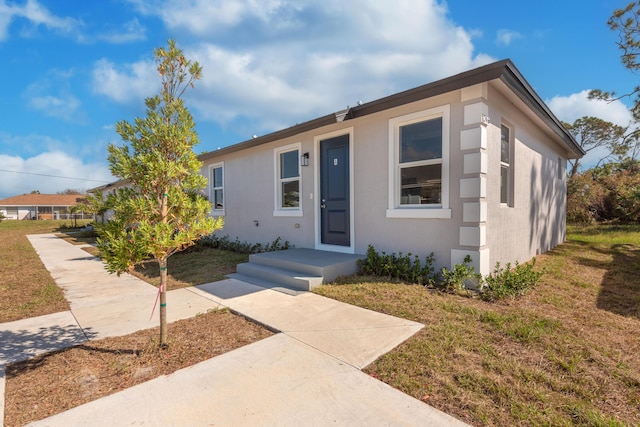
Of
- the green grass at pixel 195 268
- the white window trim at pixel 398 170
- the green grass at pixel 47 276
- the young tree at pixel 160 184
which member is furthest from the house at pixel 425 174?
the young tree at pixel 160 184

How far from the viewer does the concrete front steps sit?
4758 millimetres

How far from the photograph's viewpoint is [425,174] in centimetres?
498

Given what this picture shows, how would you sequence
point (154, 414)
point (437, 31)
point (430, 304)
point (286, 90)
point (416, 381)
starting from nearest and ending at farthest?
point (154, 414)
point (416, 381)
point (430, 304)
point (437, 31)
point (286, 90)

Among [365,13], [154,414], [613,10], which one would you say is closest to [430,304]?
[154,414]

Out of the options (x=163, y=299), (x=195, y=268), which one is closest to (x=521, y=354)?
(x=163, y=299)

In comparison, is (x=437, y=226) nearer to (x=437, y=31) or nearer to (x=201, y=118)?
(x=201, y=118)

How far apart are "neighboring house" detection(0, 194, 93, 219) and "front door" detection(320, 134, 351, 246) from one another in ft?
168

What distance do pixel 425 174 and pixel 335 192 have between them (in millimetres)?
1966

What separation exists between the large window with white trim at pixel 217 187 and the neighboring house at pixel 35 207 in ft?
151

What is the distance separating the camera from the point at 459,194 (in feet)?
14.7

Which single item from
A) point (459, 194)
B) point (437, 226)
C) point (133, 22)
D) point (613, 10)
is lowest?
point (437, 226)

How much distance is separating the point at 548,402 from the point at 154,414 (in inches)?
102

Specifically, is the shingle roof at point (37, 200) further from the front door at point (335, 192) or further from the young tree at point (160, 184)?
the young tree at point (160, 184)

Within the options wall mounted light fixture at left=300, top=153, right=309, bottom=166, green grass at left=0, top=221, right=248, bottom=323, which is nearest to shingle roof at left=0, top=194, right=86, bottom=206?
green grass at left=0, top=221, right=248, bottom=323
